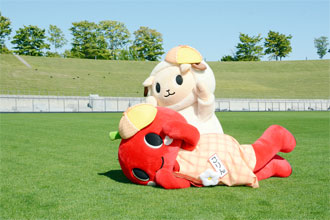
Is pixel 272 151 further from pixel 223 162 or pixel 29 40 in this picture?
pixel 29 40

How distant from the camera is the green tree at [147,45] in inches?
3509

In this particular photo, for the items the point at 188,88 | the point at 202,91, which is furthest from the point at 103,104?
the point at 202,91

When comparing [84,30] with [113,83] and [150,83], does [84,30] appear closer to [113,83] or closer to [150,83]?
[113,83]

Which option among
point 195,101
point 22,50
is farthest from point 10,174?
point 22,50

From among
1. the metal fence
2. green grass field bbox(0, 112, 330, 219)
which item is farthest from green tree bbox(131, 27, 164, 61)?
green grass field bbox(0, 112, 330, 219)

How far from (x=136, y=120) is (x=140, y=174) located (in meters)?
0.79

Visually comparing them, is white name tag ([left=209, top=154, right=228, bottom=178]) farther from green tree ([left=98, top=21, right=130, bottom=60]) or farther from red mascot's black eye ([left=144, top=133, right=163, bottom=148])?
green tree ([left=98, top=21, right=130, bottom=60])

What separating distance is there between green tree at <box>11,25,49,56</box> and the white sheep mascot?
78282 millimetres

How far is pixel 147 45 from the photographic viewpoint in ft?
292

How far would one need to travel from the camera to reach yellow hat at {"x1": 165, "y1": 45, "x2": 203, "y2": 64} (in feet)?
20.2

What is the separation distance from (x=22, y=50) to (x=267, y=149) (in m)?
80.2

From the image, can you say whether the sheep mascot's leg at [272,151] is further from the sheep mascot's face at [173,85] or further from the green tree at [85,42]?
the green tree at [85,42]

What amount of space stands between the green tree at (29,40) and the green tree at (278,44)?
52.8 m

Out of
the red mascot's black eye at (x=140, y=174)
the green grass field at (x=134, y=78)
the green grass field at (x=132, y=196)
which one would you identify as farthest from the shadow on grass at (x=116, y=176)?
the green grass field at (x=134, y=78)
